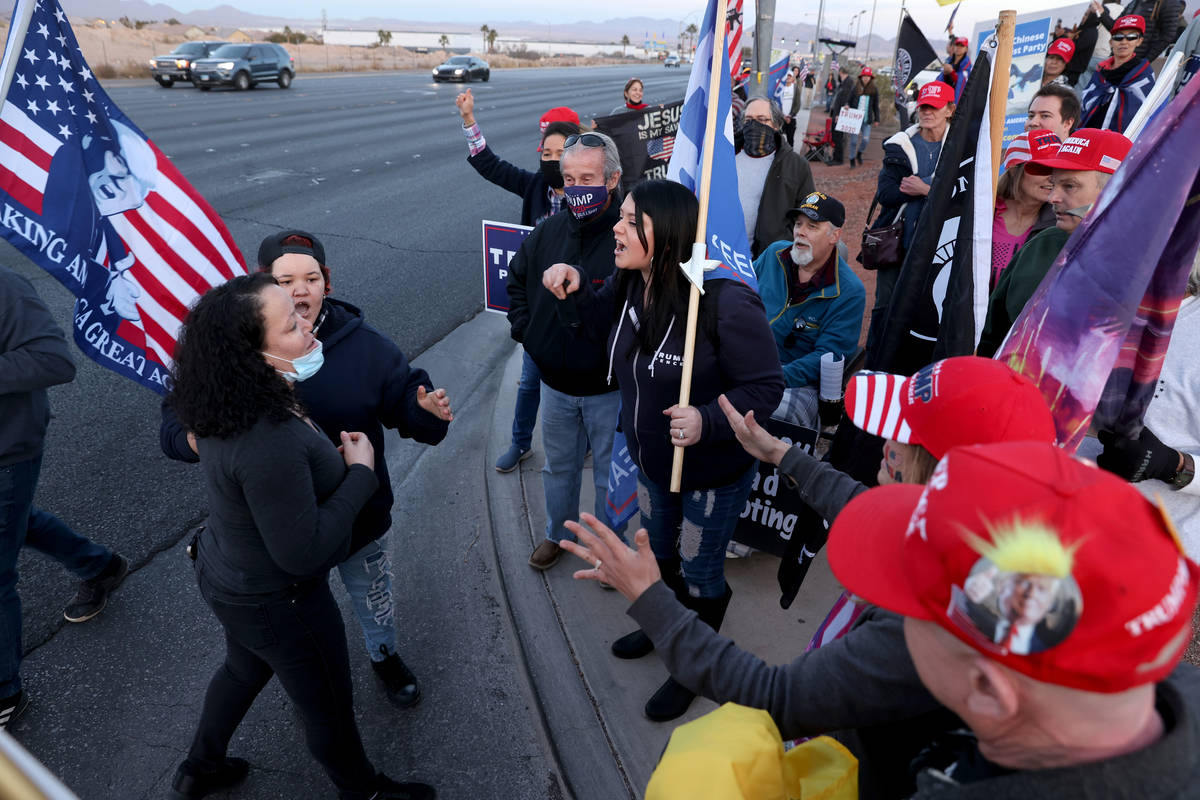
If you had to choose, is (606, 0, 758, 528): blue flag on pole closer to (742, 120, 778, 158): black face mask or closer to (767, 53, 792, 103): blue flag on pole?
(742, 120, 778, 158): black face mask

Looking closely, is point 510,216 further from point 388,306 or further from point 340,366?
point 340,366

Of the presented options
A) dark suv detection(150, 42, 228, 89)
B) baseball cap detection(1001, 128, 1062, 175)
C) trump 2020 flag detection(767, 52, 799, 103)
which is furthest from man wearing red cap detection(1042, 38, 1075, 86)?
dark suv detection(150, 42, 228, 89)

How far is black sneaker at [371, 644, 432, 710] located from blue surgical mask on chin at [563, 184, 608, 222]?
205 centimetres

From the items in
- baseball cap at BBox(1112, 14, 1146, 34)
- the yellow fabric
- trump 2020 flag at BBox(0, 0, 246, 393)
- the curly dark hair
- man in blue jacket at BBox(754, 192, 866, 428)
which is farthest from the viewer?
baseball cap at BBox(1112, 14, 1146, 34)

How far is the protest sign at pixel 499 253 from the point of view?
444cm

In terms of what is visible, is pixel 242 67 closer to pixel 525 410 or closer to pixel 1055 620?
pixel 525 410

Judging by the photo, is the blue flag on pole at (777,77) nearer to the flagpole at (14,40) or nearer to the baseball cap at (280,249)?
the baseball cap at (280,249)

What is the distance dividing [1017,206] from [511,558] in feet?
10.2

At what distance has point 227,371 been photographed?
1.90 m

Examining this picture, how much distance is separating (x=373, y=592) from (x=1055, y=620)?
2424 mm

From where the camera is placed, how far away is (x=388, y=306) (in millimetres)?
7043

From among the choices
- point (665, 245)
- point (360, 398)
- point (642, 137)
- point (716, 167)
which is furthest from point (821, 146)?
point (360, 398)

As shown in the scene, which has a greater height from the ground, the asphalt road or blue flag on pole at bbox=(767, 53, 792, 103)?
blue flag on pole at bbox=(767, 53, 792, 103)

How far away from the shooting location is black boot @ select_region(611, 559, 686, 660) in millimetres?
3098
